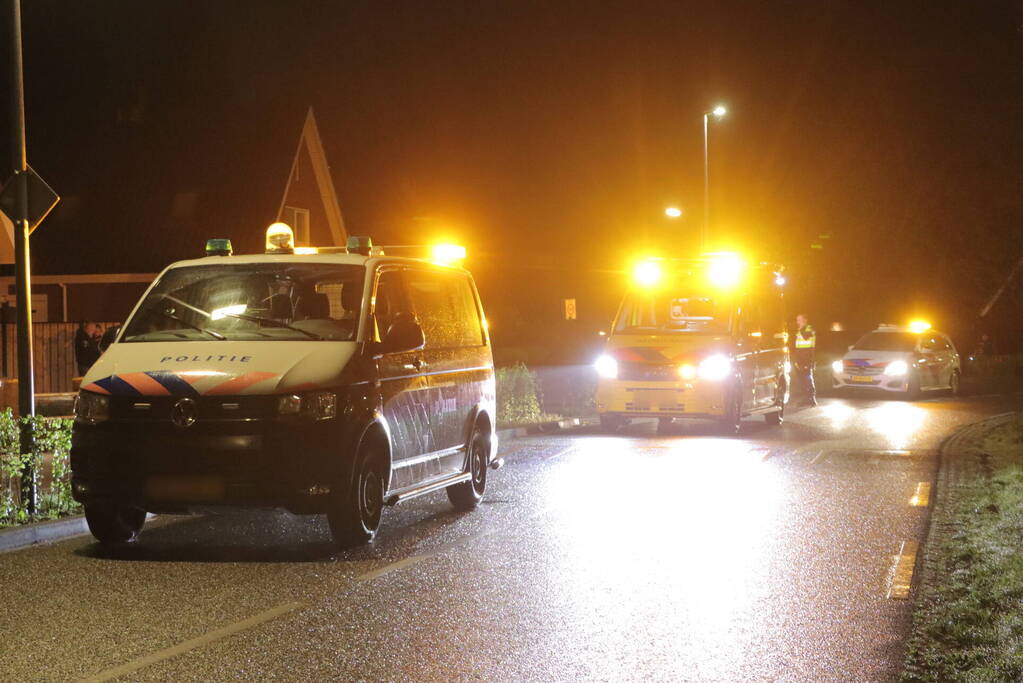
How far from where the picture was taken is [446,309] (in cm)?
1158

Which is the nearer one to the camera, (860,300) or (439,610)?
(439,610)

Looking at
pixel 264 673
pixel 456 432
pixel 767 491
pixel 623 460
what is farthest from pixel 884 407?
pixel 264 673

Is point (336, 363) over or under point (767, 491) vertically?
over

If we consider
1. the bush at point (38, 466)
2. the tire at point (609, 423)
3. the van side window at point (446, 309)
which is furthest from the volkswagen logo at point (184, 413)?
the tire at point (609, 423)

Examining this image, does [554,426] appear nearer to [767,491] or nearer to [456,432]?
[767,491]

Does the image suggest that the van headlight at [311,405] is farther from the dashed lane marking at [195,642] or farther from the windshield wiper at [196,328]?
the dashed lane marking at [195,642]

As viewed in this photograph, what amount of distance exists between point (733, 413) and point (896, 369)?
1133cm

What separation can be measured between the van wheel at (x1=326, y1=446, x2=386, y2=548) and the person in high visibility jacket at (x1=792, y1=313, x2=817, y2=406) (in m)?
17.8

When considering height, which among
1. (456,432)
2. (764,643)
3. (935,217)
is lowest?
(764,643)

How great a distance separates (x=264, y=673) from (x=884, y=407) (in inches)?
857

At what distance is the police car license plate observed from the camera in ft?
29.2

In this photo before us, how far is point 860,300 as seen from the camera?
146 feet

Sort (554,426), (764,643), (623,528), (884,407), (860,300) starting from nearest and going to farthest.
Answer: (764,643) → (623,528) → (554,426) → (884,407) → (860,300)

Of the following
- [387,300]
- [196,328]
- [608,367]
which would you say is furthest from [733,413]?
[196,328]
